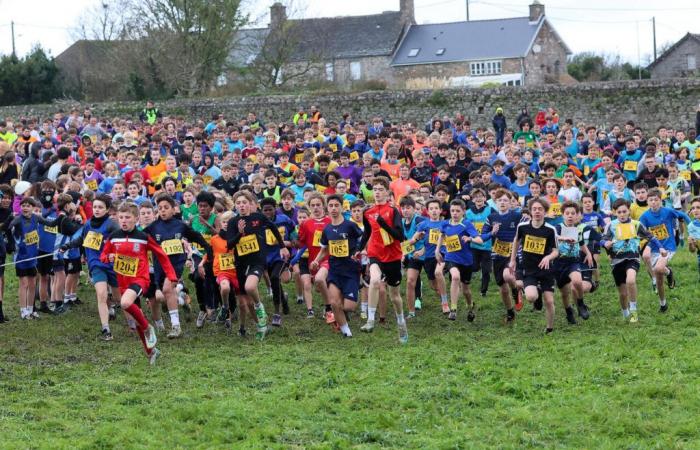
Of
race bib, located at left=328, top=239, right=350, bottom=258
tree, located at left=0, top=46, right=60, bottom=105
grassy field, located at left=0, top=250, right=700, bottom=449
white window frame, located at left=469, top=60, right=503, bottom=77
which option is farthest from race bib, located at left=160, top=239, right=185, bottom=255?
white window frame, located at left=469, top=60, right=503, bottom=77

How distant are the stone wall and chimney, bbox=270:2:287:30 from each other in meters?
16.2

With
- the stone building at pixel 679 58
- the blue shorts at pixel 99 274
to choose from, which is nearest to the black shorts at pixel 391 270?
the blue shorts at pixel 99 274

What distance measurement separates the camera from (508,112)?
37.5 metres

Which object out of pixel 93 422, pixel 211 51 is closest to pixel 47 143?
pixel 93 422

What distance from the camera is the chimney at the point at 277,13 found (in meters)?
56.7

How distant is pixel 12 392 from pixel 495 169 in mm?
10196

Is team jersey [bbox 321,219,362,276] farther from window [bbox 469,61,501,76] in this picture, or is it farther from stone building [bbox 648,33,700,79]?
stone building [bbox 648,33,700,79]

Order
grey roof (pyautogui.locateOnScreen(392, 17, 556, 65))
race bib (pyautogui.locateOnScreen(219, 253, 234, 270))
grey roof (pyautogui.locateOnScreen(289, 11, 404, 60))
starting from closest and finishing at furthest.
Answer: race bib (pyautogui.locateOnScreen(219, 253, 234, 270)) < grey roof (pyautogui.locateOnScreen(392, 17, 556, 65)) < grey roof (pyautogui.locateOnScreen(289, 11, 404, 60))

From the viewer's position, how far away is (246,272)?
14250 millimetres

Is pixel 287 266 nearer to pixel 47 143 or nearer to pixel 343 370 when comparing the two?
pixel 343 370

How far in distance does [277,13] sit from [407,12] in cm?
1540

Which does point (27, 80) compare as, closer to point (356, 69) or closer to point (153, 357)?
point (356, 69)

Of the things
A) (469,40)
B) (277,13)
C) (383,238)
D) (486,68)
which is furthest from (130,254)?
(469,40)

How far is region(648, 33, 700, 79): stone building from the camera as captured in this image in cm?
6674
